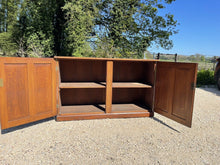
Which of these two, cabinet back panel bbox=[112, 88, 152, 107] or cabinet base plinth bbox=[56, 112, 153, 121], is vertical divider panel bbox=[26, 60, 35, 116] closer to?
cabinet base plinth bbox=[56, 112, 153, 121]

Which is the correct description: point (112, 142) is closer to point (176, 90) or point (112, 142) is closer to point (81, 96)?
point (176, 90)

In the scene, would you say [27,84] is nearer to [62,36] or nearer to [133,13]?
[62,36]

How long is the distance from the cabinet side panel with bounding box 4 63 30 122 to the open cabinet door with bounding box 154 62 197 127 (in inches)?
110

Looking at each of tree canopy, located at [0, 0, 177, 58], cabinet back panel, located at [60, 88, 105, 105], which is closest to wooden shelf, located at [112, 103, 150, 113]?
cabinet back panel, located at [60, 88, 105, 105]

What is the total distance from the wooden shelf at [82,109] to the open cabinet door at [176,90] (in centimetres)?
139

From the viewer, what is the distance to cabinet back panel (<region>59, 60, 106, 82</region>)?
3.94 meters

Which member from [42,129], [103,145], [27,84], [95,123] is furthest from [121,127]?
[27,84]

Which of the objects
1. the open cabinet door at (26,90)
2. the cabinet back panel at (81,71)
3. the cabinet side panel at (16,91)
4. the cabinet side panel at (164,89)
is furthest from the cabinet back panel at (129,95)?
the cabinet side panel at (16,91)

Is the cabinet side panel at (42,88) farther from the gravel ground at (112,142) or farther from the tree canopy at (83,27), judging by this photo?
the tree canopy at (83,27)

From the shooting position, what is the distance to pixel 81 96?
4.19 meters

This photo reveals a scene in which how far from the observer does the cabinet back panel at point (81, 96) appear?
13.4ft

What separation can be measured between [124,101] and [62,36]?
6.06m

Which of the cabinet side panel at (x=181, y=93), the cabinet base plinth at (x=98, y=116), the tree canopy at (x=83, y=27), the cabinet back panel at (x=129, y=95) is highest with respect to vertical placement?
the tree canopy at (x=83, y=27)

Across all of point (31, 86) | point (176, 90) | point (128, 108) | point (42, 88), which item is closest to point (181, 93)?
point (176, 90)
